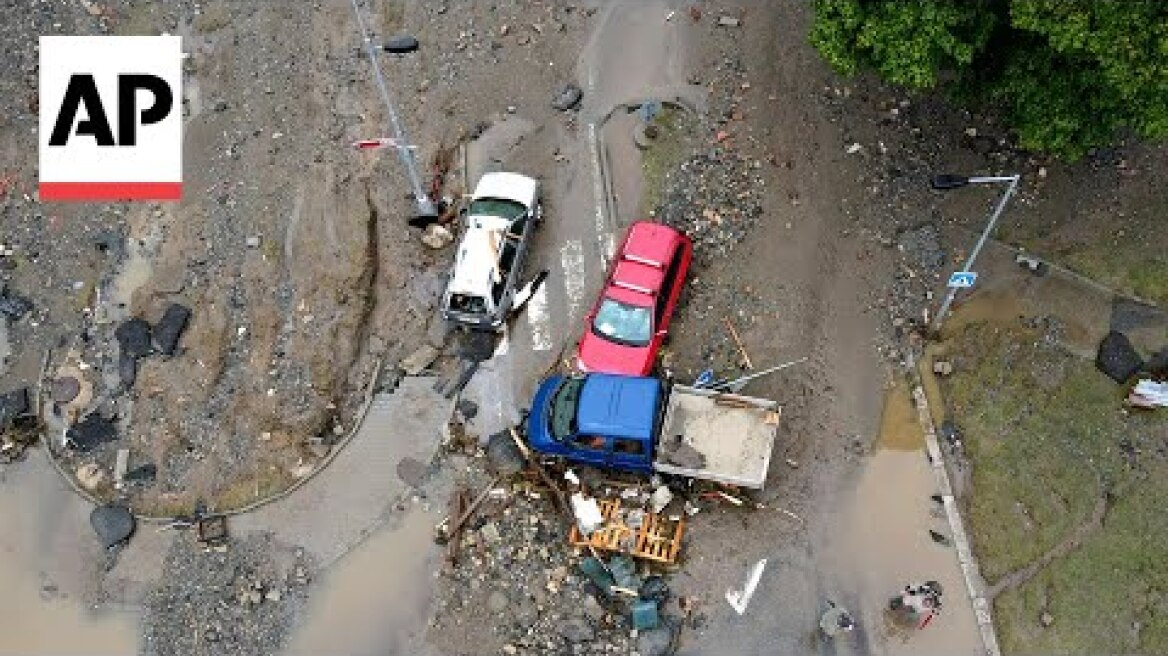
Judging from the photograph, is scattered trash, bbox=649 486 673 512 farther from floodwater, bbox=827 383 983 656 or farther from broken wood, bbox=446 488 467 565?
broken wood, bbox=446 488 467 565

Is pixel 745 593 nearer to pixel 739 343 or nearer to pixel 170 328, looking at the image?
pixel 739 343

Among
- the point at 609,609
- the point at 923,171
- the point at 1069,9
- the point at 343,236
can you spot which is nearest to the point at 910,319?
the point at 923,171

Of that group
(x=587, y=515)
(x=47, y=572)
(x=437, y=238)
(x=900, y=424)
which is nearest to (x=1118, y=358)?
(x=900, y=424)

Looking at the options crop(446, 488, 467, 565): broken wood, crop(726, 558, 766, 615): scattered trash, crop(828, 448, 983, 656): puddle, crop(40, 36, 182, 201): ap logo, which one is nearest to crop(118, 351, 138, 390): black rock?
crop(40, 36, 182, 201): ap logo

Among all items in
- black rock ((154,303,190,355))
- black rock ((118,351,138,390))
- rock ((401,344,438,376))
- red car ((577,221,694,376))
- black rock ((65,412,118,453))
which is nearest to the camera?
red car ((577,221,694,376))

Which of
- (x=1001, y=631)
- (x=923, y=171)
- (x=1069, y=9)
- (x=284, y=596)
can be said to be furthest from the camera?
(x=923, y=171)

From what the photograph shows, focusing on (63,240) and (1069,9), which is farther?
(63,240)

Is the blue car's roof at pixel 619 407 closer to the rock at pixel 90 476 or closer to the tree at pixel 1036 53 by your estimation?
the tree at pixel 1036 53

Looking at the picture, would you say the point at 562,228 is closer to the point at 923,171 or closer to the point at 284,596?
the point at 923,171

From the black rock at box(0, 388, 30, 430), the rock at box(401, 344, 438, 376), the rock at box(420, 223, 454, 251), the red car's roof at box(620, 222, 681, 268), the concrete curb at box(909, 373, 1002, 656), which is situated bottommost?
the black rock at box(0, 388, 30, 430)
